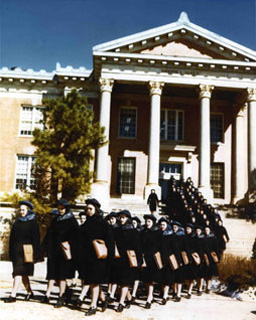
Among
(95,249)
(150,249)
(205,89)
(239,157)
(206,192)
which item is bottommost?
(150,249)

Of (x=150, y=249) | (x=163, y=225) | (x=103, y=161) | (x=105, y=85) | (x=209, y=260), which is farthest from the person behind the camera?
(x=105, y=85)

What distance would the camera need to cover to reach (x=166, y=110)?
1128 inches

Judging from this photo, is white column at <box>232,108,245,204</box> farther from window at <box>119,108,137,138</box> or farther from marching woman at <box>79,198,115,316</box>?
marching woman at <box>79,198,115,316</box>

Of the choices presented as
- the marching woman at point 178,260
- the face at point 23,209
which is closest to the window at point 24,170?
the marching woman at point 178,260

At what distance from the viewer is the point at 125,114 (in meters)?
28.7

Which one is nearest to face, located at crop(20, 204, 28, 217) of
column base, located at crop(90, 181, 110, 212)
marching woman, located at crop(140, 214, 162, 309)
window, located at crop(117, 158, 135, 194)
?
marching woman, located at crop(140, 214, 162, 309)

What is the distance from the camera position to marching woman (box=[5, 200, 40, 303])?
8.20 metres

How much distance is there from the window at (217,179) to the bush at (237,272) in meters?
14.3

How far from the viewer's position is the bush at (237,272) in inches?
436

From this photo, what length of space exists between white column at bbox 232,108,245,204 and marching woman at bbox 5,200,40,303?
2100 cm

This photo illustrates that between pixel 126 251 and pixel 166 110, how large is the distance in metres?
20.9

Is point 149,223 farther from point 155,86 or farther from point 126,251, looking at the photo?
point 155,86

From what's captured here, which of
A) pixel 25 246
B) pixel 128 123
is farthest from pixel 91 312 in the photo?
pixel 128 123

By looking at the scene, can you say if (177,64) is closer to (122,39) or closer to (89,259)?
(122,39)
